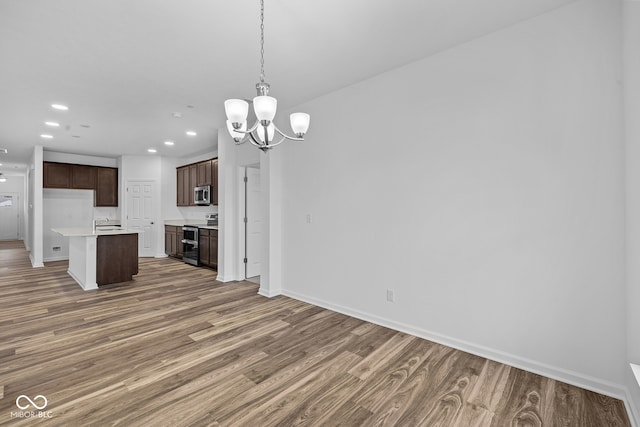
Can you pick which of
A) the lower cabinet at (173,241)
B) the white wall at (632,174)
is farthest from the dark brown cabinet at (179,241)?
the white wall at (632,174)

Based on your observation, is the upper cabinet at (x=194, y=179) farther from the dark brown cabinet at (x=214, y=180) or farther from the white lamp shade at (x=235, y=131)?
the white lamp shade at (x=235, y=131)

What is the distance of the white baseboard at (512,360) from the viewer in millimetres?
2041

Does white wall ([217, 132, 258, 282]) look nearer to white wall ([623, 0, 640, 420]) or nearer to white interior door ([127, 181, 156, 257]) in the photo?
white interior door ([127, 181, 156, 257])

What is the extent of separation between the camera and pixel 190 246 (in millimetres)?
6840

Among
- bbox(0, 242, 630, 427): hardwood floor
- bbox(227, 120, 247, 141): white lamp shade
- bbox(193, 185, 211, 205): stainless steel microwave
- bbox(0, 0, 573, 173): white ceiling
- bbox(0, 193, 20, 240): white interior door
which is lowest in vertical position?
bbox(0, 242, 630, 427): hardwood floor


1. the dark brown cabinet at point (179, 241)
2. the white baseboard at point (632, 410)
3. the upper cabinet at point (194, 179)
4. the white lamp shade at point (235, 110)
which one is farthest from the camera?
the dark brown cabinet at point (179, 241)

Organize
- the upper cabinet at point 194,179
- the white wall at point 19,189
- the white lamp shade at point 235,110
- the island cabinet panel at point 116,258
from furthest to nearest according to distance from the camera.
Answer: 1. the white wall at point 19,189
2. the upper cabinet at point 194,179
3. the island cabinet panel at point 116,258
4. the white lamp shade at point 235,110

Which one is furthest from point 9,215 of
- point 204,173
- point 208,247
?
point 208,247

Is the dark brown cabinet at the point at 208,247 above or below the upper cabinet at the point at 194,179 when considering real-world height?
below

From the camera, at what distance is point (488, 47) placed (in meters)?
2.54

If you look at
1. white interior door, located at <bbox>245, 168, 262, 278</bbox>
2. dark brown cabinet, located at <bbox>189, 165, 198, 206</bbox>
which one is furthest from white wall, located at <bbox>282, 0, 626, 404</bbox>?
dark brown cabinet, located at <bbox>189, 165, 198, 206</bbox>

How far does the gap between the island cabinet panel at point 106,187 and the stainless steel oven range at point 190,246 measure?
255 cm

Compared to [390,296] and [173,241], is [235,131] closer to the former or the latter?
[390,296]

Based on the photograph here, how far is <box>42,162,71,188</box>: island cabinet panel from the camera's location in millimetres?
7078
